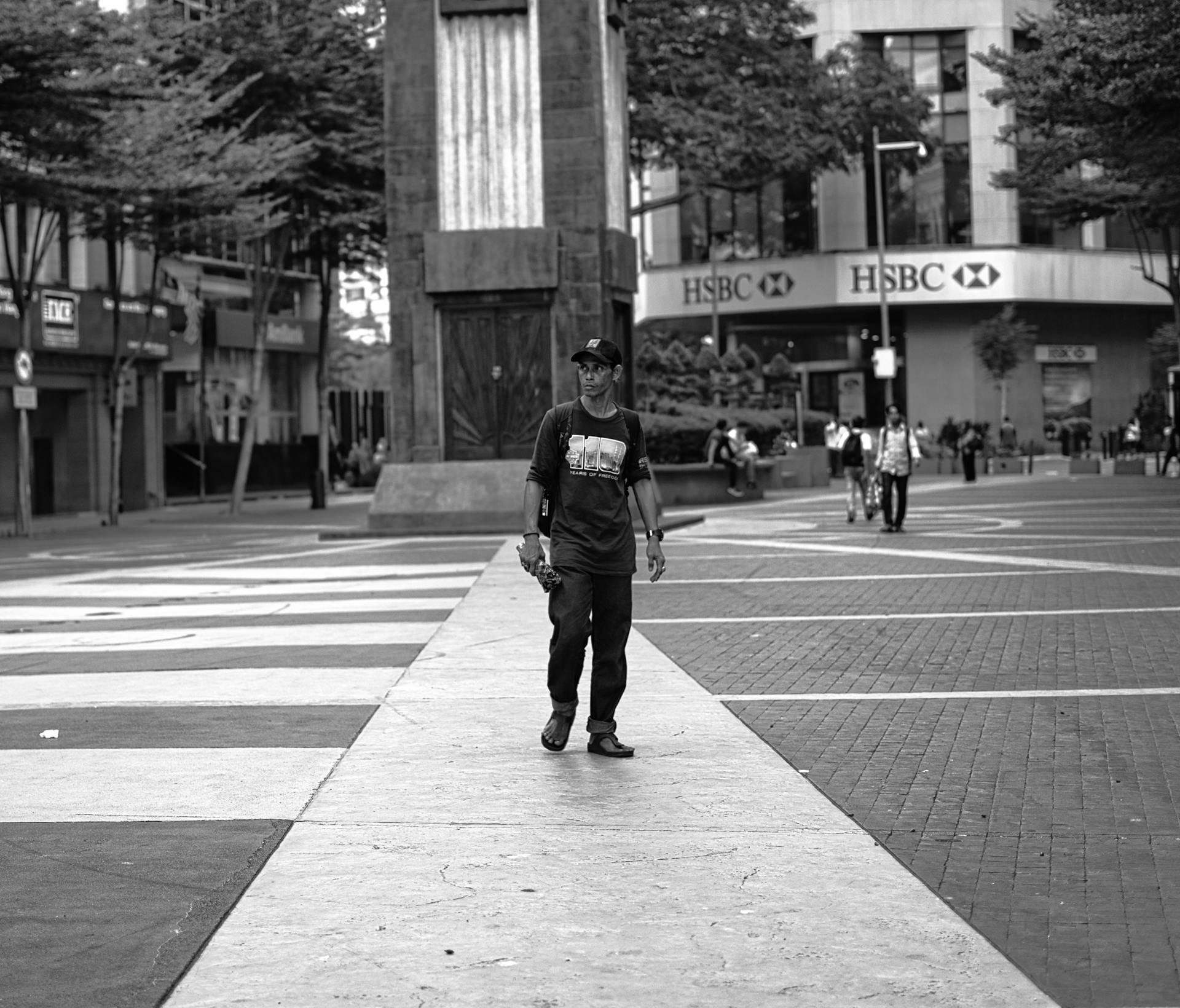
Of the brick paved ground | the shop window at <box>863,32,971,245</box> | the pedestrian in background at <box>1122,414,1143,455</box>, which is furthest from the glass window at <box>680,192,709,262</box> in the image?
the brick paved ground

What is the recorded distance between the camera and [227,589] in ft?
55.5

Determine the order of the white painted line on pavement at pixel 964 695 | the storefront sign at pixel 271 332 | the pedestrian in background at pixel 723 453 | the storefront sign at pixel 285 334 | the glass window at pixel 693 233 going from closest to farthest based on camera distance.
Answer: the white painted line on pavement at pixel 964 695 → the pedestrian in background at pixel 723 453 → the storefront sign at pixel 271 332 → the storefront sign at pixel 285 334 → the glass window at pixel 693 233

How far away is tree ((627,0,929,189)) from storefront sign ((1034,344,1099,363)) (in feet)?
96.5

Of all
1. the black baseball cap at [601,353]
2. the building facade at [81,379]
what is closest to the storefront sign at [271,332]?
the building facade at [81,379]

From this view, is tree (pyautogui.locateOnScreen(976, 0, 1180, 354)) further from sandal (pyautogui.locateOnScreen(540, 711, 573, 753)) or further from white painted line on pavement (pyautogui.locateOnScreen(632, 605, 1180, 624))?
sandal (pyautogui.locateOnScreen(540, 711, 573, 753))

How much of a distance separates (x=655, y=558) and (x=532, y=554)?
57 centimetres

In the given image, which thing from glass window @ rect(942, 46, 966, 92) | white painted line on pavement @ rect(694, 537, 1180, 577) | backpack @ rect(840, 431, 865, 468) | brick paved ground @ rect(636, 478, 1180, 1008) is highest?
glass window @ rect(942, 46, 966, 92)

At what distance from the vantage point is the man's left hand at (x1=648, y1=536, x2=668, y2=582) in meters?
7.83

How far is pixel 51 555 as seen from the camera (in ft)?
79.6

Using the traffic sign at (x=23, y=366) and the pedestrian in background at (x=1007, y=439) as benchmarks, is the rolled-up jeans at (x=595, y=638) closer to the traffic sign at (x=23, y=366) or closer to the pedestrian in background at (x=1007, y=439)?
the traffic sign at (x=23, y=366)

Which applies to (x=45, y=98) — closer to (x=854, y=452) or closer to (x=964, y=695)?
(x=854, y=452)

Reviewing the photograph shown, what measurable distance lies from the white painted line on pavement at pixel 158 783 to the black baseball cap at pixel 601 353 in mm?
1957

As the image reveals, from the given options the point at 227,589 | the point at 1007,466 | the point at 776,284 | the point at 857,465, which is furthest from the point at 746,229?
the point at 227,589

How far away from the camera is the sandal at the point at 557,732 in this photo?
776 cm
